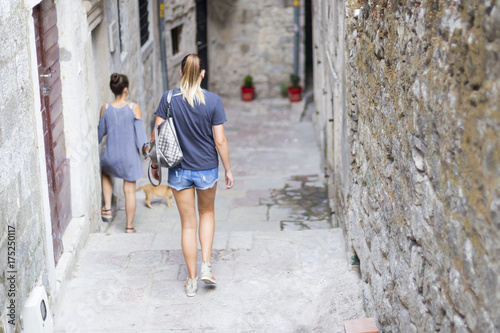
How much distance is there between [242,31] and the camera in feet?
48.6

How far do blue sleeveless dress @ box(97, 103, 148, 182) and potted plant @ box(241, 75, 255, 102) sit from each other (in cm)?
885

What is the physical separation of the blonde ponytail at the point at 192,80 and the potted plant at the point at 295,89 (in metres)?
10.6

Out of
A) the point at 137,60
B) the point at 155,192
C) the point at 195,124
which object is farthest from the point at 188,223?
the point at 137,60

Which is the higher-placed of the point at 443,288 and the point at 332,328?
the point at 443,288

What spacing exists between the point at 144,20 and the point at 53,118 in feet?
19.5

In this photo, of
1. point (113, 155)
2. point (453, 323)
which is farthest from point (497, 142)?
point (113, 155)

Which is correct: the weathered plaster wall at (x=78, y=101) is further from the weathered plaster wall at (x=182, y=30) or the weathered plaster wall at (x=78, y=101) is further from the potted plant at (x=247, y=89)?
the potted plant at (x=247, y=89)

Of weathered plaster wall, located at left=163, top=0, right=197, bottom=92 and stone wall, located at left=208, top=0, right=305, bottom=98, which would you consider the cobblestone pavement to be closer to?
weathered plaster wall, located at left=163, top=0, right=197, bottom=92

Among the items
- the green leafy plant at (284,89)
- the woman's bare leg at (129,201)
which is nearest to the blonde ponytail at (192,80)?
the woman's bare leg at (129,201)

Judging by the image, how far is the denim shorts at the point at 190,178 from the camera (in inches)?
165

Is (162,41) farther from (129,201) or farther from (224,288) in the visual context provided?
(224,288)

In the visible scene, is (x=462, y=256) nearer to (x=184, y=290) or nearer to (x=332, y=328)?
(x=332, y=328)

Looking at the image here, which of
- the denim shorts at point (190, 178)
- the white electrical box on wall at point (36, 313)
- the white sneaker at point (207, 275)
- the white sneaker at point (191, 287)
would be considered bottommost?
the white sneaker at point (191, 287)

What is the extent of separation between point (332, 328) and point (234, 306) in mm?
644
